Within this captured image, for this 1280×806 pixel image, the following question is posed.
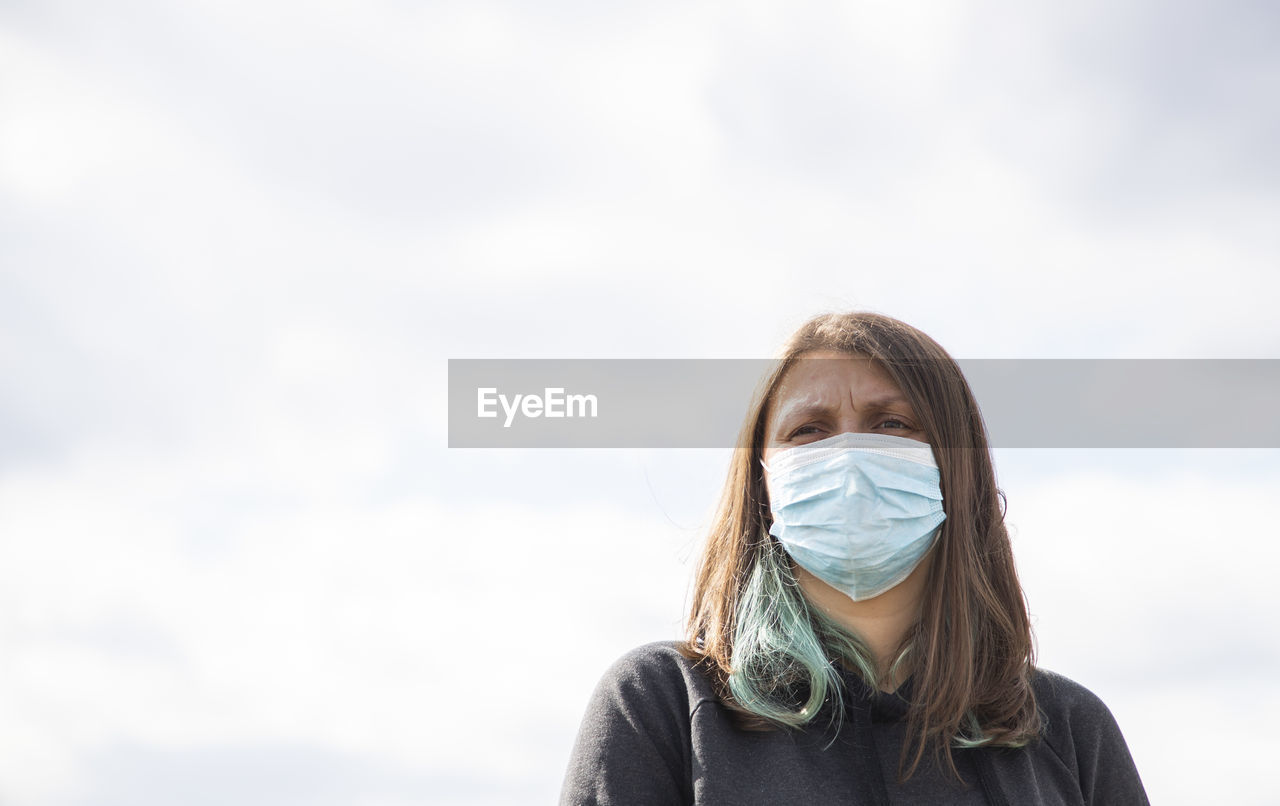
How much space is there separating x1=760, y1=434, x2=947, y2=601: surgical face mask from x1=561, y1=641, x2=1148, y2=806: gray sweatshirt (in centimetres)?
61

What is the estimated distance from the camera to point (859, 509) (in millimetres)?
5309

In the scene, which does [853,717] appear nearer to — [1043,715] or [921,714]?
[921,714]

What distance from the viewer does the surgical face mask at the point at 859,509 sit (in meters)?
5.25

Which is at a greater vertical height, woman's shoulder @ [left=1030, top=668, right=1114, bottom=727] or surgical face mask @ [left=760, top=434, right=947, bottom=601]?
surgical face mask @ [left=760, top=434, right=947, bottom=601]

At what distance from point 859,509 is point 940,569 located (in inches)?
17.9

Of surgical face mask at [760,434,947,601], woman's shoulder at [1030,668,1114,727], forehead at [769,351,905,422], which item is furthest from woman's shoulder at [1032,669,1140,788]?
forehead at [769,351,905,422]

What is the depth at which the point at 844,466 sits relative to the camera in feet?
17.7

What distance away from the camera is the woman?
4555 mm

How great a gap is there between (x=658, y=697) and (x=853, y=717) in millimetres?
828

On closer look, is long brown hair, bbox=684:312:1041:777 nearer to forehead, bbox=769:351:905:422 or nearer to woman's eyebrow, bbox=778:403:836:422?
forehead, bbox=769:351:905:422

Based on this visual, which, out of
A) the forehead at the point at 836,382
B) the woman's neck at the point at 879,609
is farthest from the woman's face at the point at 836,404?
the woman's neck at the point at 879,609

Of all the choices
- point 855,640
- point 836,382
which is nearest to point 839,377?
point 836,382

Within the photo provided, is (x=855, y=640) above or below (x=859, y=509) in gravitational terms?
below

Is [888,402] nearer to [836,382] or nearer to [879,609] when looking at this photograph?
[836,382]
